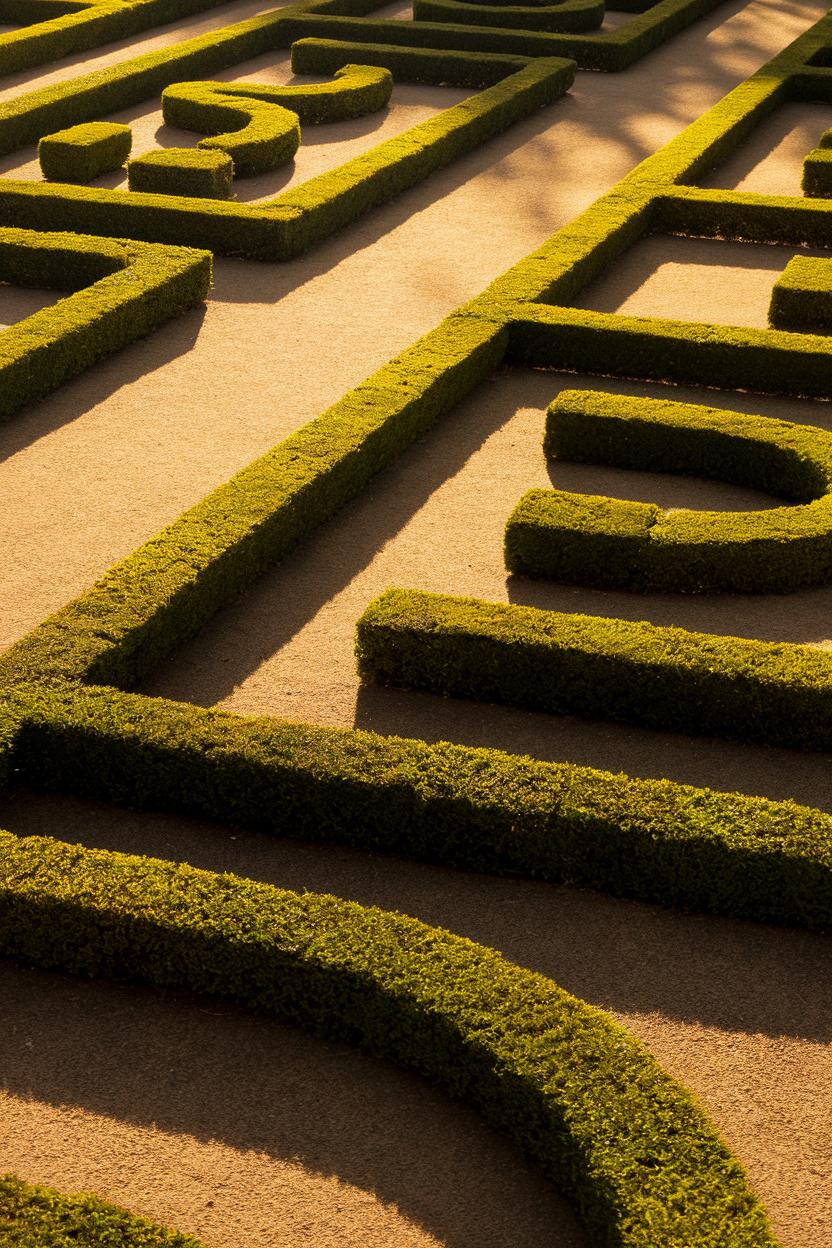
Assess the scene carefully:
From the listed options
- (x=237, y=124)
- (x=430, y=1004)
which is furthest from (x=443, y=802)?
(x=237, y=124)

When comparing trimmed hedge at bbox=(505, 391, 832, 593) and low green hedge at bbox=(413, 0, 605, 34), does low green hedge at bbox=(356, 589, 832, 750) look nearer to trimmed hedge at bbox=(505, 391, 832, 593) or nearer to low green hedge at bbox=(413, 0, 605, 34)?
trimmed hedge at bbox=(505, 391, 832, 593)

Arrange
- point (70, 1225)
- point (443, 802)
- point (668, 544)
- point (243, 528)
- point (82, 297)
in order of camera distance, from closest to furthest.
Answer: point (70, 1225) → point (443, 802) → point (668, 544) → point (243, 528) → point (82, 297)

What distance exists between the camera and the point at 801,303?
14.9 metres

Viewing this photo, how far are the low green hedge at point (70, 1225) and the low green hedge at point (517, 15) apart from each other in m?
24.4

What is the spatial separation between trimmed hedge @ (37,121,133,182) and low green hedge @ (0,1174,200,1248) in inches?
616

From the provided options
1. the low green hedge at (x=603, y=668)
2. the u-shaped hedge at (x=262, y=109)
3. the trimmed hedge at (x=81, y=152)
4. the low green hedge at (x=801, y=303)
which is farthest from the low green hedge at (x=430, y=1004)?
the u-shaped hedge at (x=262, y=109)

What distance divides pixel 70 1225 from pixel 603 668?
4.72 meters

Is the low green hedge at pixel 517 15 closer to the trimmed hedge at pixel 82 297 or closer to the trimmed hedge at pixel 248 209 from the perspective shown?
the trimmed hedge at pixel 248 209

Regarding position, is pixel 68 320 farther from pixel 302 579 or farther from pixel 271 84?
pixel 271 84

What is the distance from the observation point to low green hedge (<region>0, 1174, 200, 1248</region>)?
570 cm

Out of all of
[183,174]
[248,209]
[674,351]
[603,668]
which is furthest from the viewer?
[183,174]

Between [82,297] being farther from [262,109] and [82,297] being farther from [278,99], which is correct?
[278,99]

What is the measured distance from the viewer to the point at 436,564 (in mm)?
10930

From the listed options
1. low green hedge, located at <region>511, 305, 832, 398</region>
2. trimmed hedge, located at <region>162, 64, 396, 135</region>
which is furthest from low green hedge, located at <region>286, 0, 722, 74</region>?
low green hedge, located at <region>511, 305, 832, 398</region>
